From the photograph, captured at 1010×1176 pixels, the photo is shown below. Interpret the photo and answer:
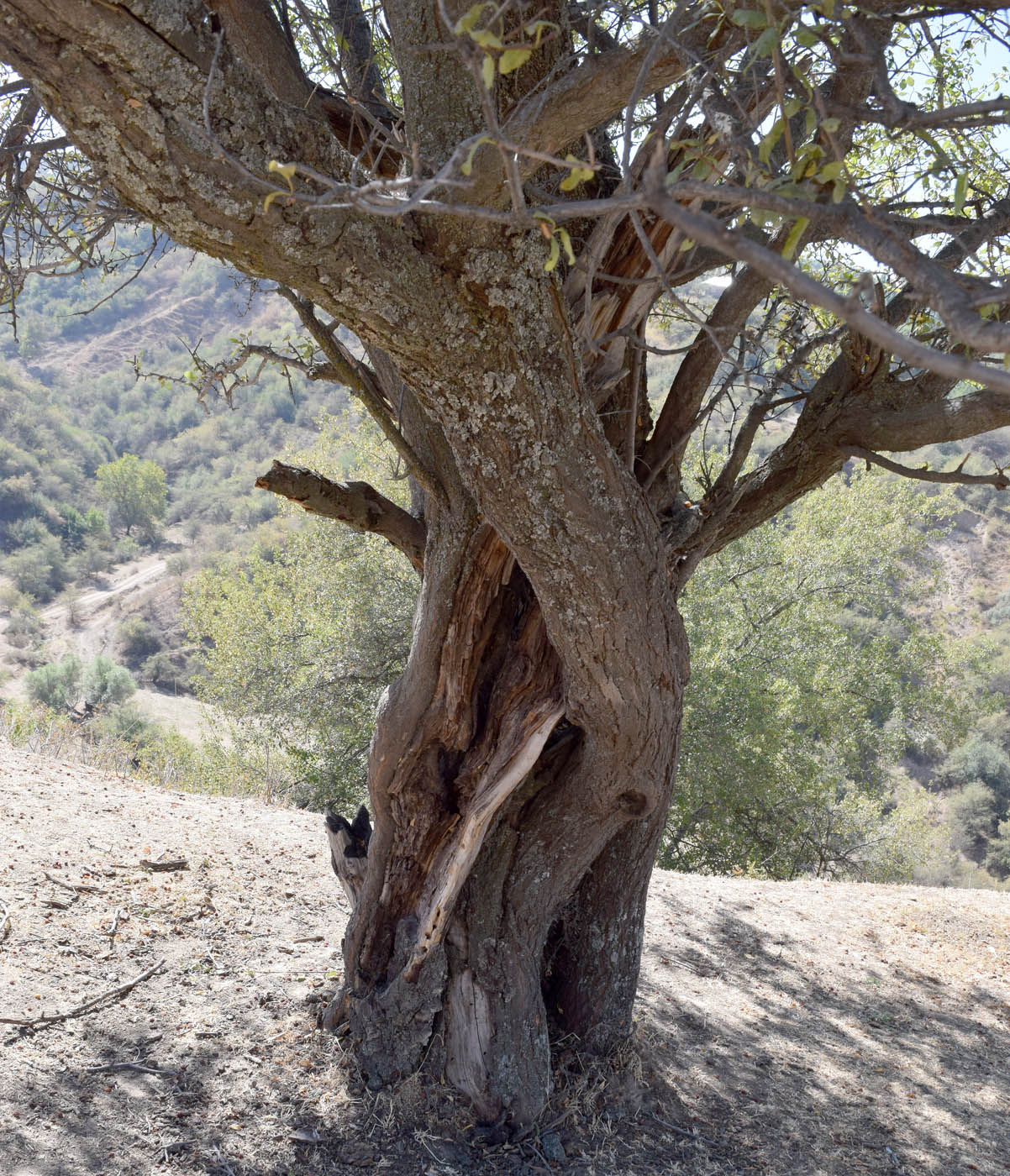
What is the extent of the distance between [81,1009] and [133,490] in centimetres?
4623

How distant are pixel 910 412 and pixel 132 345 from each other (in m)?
53.0

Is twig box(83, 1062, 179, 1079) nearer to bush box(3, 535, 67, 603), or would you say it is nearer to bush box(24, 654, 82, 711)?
bush box(24, 654, 82, 711)

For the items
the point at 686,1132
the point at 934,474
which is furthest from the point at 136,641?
the point at 934,474

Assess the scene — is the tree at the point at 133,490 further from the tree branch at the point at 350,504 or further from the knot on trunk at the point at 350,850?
the tree branch at the point at 350,504

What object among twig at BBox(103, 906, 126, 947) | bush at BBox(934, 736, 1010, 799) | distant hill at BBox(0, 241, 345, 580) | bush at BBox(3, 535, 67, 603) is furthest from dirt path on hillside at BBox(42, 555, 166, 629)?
twig at BBox(103, 906, 126, 947)

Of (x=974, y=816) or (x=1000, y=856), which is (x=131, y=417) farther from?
(x=1000, y=856)

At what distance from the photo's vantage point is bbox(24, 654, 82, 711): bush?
26.3m

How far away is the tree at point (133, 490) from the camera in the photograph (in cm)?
4509

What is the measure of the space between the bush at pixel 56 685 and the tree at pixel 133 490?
64.0 feet

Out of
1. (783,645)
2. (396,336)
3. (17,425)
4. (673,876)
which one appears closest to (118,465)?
(17,425)

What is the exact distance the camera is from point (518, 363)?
233 centimetres

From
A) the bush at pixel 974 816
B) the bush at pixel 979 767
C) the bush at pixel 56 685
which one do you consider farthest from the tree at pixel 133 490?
the bush at pixel 974 816

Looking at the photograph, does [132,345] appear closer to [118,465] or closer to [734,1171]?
→ [118,465]

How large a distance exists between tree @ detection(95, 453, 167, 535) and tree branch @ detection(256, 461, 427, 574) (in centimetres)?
4517
